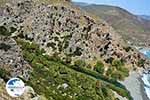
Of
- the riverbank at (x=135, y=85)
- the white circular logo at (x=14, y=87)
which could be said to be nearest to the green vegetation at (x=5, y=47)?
the white circular logo at (x=14, y=87)

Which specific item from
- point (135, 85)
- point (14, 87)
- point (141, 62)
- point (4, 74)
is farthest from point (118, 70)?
point (14, 87)

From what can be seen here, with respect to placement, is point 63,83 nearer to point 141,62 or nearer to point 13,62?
point 13,62

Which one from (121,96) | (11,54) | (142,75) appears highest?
(11,54)

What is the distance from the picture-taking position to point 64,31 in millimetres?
138375

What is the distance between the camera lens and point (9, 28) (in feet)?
452

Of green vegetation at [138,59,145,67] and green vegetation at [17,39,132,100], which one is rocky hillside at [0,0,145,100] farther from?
green vegetation at [17,39,132,100]

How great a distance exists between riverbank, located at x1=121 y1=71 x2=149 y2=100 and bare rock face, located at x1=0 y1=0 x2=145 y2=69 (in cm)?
977

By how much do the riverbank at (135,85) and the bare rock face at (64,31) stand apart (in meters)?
9.77

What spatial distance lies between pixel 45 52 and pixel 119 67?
2192cm

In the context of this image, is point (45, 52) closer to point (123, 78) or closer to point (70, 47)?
point (70, 47)

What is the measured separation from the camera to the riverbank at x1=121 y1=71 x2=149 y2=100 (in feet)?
327

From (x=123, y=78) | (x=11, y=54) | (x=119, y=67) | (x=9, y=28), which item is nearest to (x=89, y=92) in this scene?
(x=11, y=54)

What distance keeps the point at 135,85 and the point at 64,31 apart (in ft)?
108

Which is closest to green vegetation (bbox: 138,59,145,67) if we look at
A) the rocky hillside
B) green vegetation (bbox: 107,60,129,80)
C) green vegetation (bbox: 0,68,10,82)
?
the rocky hillside
